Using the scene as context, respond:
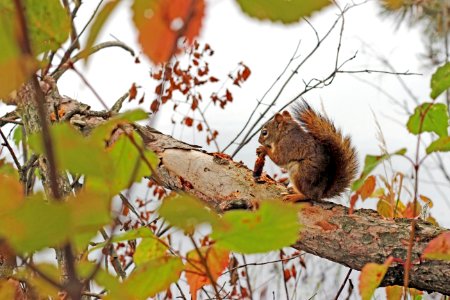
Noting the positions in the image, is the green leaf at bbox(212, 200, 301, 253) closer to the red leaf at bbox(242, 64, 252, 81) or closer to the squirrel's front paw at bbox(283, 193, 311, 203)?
the squirrel's front paw at bbox(283, 193, 311, 203)

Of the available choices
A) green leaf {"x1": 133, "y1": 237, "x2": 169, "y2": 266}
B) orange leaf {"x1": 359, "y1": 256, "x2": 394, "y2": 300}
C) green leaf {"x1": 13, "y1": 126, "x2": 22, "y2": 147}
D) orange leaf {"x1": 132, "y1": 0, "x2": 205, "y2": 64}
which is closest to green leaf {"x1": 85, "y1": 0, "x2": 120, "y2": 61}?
orange leaf {"x1": 132, "y1": 0, "x2": 205, "y2": 64}

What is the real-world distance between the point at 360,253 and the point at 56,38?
1085 mm

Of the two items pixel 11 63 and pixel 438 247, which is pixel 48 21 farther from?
pixel 438 247

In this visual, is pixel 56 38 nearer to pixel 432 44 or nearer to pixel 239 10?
pixel 239 10

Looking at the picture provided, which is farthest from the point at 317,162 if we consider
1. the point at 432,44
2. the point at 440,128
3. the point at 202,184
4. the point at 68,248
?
the point at 432,44

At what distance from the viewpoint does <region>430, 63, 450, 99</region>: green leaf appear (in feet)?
1.69

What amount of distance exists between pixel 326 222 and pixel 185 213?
1.16 meters

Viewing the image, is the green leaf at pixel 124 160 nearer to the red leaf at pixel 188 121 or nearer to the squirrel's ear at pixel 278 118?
the squirrel's ear at pixel 278 118

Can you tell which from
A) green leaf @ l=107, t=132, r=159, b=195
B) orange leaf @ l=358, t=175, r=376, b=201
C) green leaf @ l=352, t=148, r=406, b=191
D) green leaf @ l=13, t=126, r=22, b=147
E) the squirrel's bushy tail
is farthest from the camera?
green leaf @ l=13, t=126, r=22, b=147

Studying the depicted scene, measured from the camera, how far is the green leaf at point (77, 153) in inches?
9.9

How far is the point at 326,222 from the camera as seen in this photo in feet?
4.54

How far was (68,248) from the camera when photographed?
23 cm

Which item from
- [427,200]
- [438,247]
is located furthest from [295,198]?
[438,247]

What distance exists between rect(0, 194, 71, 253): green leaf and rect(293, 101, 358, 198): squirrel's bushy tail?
1.36 m
